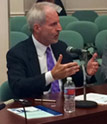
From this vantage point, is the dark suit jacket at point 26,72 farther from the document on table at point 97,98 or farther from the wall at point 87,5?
the wall at point 87,5

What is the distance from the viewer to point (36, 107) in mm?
1832

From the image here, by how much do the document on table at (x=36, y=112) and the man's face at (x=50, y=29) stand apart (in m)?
0.72

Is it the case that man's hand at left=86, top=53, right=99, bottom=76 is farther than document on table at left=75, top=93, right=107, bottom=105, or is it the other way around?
man's hand at left=86, top=53, right=99, bottom=76

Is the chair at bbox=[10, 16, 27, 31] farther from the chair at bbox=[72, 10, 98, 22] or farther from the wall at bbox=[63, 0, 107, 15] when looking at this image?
the wall at bbox=[63, 0, 107, 15]

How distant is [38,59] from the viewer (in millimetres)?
2373

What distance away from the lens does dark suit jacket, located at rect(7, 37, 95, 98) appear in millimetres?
2143

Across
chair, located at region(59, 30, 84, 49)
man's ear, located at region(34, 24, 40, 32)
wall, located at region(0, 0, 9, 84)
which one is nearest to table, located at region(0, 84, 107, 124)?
man's ear, located at region(34, 24, 40, 32)

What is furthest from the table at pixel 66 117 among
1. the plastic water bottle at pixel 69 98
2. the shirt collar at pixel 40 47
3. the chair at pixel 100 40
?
the chair at pixel 100 40

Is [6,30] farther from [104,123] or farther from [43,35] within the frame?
[104,123]

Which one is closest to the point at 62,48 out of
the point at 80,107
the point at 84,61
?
the point at 84,61

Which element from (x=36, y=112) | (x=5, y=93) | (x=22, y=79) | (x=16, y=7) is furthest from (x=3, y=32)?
(x=16, y=7)

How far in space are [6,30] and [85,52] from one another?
5.38 ft

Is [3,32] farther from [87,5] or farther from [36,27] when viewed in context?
[87,5]

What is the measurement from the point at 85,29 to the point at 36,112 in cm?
342
